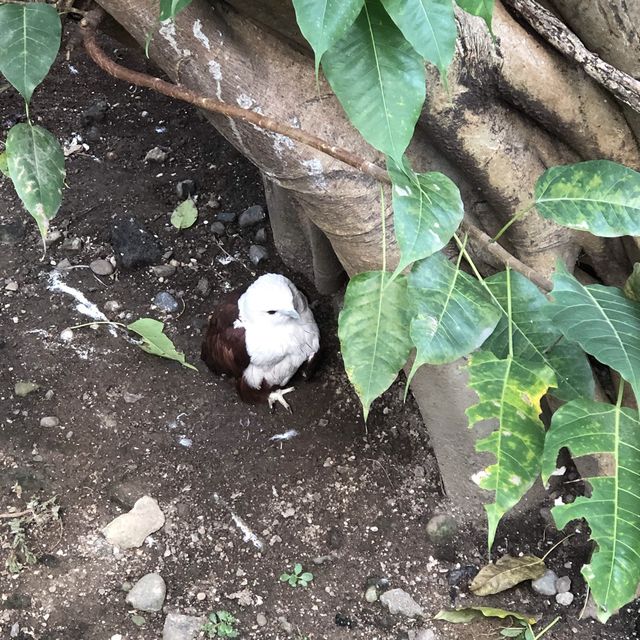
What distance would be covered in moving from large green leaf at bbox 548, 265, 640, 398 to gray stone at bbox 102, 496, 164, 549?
138cm

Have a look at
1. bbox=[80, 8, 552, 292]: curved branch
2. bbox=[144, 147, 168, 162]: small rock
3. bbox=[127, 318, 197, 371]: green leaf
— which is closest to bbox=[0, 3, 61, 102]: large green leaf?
bbox=[80, 8, 552, 292]: curved branch

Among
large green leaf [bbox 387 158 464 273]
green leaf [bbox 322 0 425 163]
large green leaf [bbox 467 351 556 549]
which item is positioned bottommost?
A: large green leaf [bbox 467 351 556 549]

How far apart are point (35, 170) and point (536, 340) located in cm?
89

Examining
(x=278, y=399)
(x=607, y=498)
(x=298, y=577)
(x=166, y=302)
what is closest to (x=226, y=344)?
(x=278, y=399)

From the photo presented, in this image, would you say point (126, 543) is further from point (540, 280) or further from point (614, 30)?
point (614, 30)

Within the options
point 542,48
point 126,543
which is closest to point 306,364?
point 126,543

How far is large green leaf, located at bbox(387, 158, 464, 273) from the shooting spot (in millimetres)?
1004

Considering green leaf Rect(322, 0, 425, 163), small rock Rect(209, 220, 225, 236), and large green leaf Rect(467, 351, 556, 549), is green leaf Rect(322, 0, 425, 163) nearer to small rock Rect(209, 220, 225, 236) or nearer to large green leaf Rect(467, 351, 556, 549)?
large green leaf Rect(467, 351, 556, 549)

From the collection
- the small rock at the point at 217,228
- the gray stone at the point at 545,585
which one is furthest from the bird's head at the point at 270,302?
the gray stone at the point at 545,585

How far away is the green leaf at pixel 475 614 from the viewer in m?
1.80

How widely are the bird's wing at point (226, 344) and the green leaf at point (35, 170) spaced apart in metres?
1.14

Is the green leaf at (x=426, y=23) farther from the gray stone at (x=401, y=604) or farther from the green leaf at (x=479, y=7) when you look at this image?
the gray stone at (x=401, y=604)

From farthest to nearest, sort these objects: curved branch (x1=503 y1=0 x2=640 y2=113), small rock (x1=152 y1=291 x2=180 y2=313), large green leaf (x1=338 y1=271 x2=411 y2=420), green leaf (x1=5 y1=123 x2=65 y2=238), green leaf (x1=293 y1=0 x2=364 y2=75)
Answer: small rock (x1=152 y1=291 x2=180 y2=313), curved branch (x1=503 y1=0 x2=640 y2=113), green leaf (x1=5 y1=123 x2=65 y2=238), large green leaf (x1=338 y1=271 x2=411 y2=420), green leaf (x1=293 y1=0 x2=364 y2=75)

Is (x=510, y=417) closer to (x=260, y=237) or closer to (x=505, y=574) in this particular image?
(x=505, y=574)
